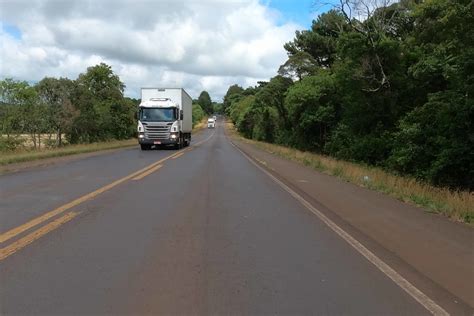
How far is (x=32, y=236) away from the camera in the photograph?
7.72m

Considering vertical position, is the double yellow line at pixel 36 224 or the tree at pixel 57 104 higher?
the tree at pixel 57 104

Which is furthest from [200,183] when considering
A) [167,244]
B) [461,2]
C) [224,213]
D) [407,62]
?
[407,62]

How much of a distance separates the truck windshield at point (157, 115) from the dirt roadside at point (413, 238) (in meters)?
24.3

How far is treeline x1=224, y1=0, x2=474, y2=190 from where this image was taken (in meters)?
21.3

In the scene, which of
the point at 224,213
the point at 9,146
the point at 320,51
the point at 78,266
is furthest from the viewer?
the point at 320,51

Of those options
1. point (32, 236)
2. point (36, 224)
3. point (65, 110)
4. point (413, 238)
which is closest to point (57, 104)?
point (65, 110)

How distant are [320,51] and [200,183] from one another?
143 feet

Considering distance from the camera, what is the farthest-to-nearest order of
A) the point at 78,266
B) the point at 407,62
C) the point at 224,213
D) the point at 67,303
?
the point at 407,62
the point at 224,213
the point at 78,266
the point at 67,303

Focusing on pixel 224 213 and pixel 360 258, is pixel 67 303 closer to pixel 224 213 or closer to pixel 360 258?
pixel 360 258

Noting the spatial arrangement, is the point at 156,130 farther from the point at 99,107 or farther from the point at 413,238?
the point at 413,238

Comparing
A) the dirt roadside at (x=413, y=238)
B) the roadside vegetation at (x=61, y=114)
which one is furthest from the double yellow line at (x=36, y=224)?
the roadside vegetation at (x=61, y=114)

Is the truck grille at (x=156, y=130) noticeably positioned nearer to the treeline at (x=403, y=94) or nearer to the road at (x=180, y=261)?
the treeline at (x=403, y=94)

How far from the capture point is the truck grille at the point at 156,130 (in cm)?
3694

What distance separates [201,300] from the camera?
203 inches
